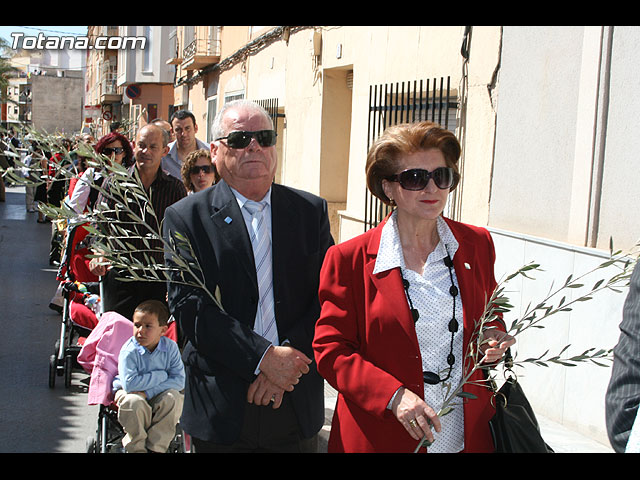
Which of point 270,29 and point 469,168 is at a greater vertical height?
point 270,29

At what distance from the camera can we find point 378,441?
8.07 ft

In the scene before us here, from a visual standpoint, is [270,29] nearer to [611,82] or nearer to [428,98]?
[428,98]

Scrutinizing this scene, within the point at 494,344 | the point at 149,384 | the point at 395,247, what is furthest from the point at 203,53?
the point at 494,344

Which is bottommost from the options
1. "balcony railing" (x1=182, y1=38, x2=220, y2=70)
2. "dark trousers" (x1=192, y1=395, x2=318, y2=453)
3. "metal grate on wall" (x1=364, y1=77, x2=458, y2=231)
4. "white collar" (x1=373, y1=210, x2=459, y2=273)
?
"dark trousers" (x1=192, y1=395, x2=318, y2=453)

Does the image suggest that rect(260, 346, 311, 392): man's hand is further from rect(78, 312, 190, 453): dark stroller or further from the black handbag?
rect(78, 312, 190, 453): dark stroller

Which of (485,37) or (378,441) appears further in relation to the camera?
(485,37)

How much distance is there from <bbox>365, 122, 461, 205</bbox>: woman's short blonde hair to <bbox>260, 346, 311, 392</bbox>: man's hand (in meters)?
0.68

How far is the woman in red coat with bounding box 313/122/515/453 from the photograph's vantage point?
2408mm

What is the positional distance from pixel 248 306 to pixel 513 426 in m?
1.02

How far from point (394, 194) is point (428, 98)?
4895 mm

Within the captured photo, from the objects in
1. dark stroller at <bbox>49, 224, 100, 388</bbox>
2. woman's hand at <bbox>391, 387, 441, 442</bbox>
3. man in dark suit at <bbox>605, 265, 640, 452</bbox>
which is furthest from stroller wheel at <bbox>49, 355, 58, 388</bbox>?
man in dark suit at <bbox>605, 265, 640, 452</bbox>

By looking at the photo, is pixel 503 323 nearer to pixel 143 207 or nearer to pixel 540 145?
pixel 143 207
